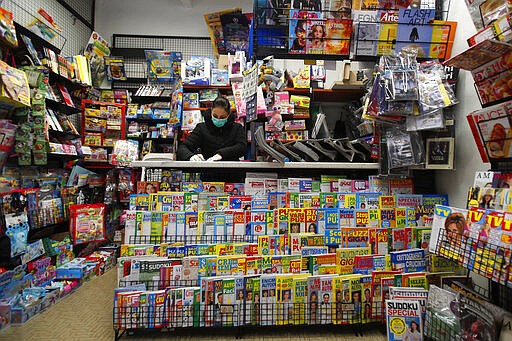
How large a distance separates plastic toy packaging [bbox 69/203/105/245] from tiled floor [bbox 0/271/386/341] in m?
1.24

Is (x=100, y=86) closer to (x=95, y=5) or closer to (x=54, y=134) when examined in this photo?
(x=95, y=5)

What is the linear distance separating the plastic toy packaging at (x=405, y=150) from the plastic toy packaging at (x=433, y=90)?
24 cm

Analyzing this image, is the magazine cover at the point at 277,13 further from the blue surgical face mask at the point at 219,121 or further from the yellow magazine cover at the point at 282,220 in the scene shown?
the yellow magazine cover at the point at 282,220

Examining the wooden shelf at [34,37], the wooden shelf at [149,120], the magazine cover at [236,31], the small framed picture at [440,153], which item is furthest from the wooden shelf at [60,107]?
the small framed picture at [440,153]

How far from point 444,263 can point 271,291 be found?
1229 millimetres

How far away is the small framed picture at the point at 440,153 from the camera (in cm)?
225

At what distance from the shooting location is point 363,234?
2225mm

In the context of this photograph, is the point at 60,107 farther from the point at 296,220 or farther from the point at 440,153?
the point at 440,153

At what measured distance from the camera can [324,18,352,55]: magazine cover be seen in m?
2.53

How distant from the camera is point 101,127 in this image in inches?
195

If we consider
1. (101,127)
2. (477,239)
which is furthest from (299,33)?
(101,127)

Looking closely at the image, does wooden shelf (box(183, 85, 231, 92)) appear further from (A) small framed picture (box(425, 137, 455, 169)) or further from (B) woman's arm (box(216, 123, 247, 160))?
(A) small framed picture (box(425, 137, 455, 169))

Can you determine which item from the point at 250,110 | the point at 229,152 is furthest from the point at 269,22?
the point at 229,152

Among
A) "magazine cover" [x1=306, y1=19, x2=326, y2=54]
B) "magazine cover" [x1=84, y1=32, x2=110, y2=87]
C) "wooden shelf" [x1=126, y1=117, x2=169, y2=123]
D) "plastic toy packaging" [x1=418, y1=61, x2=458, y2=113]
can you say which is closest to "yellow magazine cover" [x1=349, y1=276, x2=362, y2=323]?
"plastic toy packaging" [x1=418, y1=61, x2=458, y2=113]
